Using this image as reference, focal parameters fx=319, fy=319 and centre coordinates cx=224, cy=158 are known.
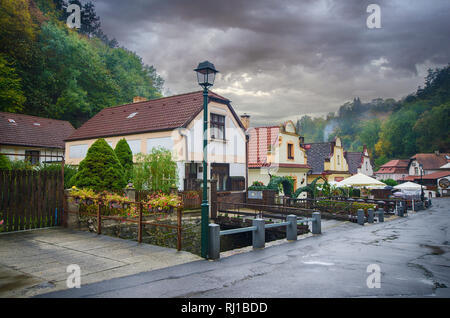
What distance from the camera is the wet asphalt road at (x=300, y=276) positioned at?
222 inches

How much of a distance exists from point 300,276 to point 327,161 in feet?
109

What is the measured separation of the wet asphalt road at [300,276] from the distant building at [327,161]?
2804cm

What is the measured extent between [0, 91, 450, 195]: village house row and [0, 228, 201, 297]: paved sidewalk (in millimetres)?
8495

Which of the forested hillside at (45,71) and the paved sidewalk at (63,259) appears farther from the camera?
the forested hillside at (45,71)

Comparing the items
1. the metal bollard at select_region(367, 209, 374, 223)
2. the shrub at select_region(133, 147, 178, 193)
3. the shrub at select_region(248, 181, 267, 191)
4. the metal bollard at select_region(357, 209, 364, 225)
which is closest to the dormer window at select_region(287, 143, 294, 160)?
the shrub at select_region(248, 181, 267, 191)

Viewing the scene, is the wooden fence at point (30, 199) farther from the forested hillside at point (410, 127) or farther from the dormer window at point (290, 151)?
the forested hillside at point (410, 127)

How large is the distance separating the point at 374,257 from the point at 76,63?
153ft

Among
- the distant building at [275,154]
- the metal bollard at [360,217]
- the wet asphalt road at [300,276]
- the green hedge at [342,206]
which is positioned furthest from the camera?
the distant building at [275,154]

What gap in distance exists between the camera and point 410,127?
8969cm

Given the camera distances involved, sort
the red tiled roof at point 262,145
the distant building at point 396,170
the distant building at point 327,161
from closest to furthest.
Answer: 1. the red tiled roof at point 262,145
2. the distant building at point 327,161
3. the distant building at point 396,170

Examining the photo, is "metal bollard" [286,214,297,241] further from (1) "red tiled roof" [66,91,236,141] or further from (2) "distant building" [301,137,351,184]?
(2) "distant building" [301,137,351,184]

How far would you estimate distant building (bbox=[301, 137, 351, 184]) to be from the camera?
125 feet

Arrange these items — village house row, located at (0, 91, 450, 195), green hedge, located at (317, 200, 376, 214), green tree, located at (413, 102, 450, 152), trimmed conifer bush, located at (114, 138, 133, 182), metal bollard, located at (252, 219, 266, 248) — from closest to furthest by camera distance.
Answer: metal bollard, located at (252, 219, 266, 248), trimmed conifer bush, located at (114, 138, 133, 182), green hedge, located at (317, 200, 376, 214), village house row, located at (0, 91, 450, 195), green tree, located at (413, 102, 450, 152)

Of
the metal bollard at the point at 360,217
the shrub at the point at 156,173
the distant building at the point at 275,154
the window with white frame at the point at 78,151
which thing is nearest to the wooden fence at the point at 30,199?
the shrub at the point at 156,173
